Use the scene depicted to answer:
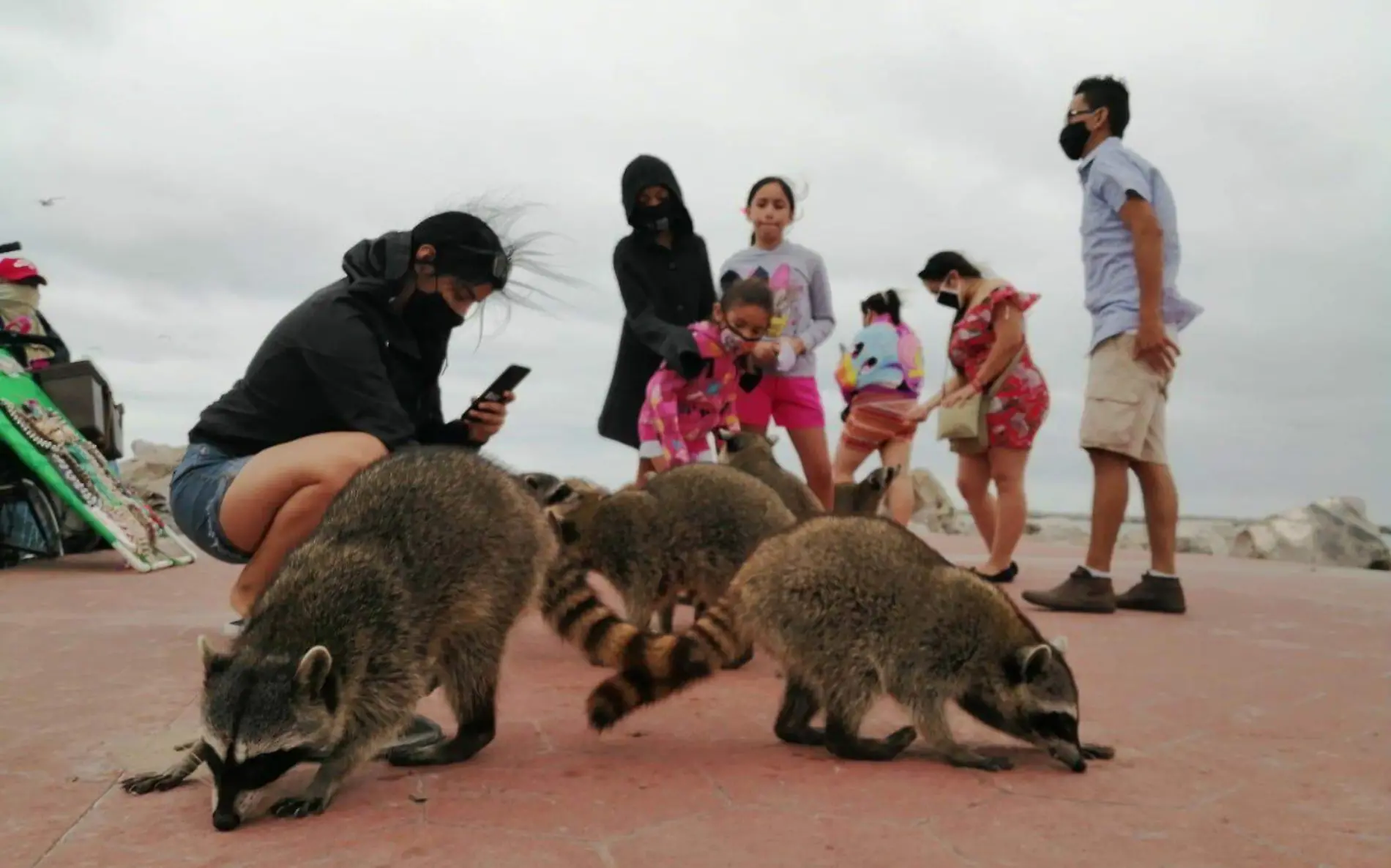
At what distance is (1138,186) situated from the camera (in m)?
5.94

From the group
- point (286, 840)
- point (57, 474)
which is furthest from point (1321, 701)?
point (57, 474)

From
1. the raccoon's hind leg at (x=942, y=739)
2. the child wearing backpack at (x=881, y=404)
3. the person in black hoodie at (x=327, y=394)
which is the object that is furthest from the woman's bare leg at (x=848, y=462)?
the raccoon's hind leg at (x=942, y=739)

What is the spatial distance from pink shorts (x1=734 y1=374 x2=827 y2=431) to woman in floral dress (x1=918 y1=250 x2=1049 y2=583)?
2.60ft

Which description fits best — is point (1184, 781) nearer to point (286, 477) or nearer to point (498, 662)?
point (498, 662)

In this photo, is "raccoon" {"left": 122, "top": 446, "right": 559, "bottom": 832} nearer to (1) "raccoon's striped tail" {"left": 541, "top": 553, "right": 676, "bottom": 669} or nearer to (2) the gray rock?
(1) "raccoon's striped tail" {"left": 541, "top": 553, "right": 676, "bottom": 669}

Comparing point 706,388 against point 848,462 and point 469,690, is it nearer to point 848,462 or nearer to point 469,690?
point 848,462

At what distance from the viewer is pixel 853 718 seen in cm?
323

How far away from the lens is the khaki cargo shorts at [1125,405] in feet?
19.5

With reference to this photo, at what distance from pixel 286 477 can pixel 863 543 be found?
247 cm

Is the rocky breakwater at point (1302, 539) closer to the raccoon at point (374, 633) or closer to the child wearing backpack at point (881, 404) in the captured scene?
the child wearing backpack at point (881, 404)

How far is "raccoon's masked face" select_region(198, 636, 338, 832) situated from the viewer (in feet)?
8.13

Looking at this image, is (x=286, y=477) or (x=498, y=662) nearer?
(x=498, y=662)

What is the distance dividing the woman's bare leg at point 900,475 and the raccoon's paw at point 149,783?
5753 mm

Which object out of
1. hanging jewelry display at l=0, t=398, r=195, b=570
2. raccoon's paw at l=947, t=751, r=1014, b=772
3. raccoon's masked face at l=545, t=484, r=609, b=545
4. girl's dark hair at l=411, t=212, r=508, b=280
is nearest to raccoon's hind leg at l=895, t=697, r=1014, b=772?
raccoon's paw at l=947, t=751, r=1014, b=772
